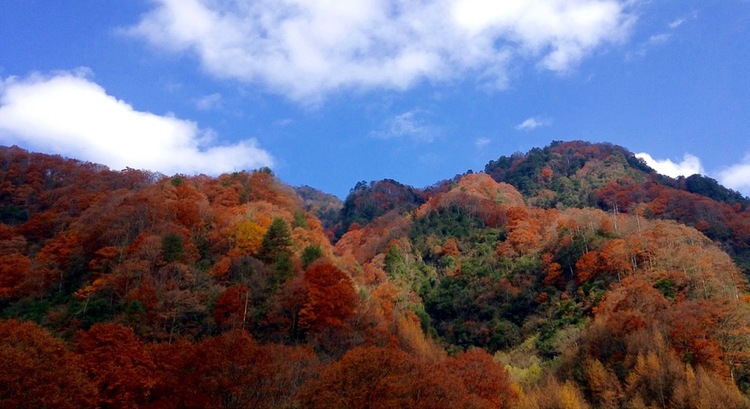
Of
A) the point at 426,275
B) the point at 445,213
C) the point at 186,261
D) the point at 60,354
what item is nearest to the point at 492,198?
the point at 445,213

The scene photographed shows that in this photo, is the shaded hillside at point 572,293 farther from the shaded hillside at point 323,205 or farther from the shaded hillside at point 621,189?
the shaded hillside at point 323,205

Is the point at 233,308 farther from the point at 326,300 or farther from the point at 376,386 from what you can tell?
the point at 376,386

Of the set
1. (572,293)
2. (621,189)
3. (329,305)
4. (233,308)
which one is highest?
(621,189)

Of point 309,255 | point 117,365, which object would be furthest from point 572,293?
point 117,365

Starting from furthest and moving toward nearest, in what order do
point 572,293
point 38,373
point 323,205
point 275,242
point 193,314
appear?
point 323,205 < point 572,293 < point 275,242 < point 193,314 < point 38,373

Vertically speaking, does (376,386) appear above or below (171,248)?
below

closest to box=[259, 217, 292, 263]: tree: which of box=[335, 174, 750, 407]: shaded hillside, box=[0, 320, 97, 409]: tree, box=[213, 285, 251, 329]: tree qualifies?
box=[213, 285, 251, 329]: tree

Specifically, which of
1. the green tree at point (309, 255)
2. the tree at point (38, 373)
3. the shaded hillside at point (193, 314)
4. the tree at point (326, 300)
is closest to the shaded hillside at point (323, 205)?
the shaded hillside at point (193, 314)

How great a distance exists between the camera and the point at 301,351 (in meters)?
32.3

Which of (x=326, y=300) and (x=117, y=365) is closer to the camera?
(x=117, y=365)

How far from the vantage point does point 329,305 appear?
37.2 metres

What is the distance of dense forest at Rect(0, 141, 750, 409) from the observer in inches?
1089

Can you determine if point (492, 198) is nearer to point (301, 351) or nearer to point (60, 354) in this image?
point (301, 351)

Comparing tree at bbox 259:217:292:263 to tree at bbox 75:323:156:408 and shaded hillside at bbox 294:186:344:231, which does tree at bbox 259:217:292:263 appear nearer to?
tree at bbox 75:323:156:408
